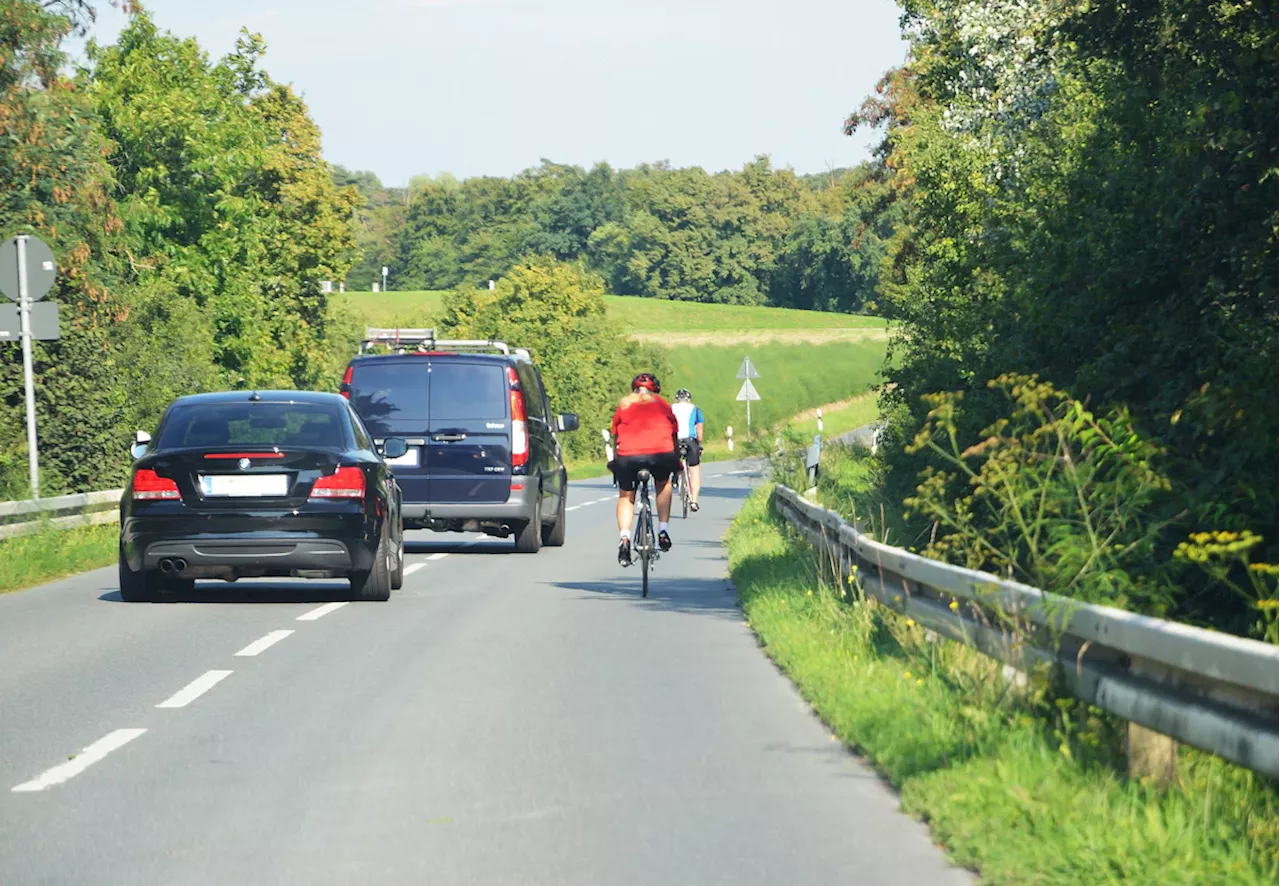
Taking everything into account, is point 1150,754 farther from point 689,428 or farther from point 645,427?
point 689,428

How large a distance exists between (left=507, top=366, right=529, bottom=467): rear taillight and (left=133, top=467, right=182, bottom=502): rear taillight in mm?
6586

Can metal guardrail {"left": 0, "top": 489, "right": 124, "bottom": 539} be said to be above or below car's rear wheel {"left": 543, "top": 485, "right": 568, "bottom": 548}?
above

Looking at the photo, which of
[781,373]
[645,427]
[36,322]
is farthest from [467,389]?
[781,373]

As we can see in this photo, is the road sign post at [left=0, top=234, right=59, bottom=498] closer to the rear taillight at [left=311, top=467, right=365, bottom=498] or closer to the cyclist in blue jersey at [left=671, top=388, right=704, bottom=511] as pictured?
the rear taillight at [left=311, top=467, right=365, bottom=498]

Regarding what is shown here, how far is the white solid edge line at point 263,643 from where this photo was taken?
38.4 feet

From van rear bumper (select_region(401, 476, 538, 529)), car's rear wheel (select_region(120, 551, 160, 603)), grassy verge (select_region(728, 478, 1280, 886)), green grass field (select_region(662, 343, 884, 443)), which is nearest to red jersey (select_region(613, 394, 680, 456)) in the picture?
car's rear wheel (select_region(120, 551, 160, 603))

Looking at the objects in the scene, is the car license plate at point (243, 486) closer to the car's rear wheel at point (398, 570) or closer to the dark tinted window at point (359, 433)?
the dark tinted window at point (359, 433)

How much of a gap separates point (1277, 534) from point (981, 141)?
19.5 meters

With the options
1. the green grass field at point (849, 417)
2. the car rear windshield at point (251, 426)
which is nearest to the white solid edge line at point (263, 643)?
the car rear windshield at point (251, 426)

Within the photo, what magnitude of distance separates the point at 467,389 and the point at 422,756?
1333 centimetres

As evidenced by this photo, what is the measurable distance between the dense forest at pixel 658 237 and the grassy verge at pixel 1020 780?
13021 centimetres

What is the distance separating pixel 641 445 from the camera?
16594 millimetres

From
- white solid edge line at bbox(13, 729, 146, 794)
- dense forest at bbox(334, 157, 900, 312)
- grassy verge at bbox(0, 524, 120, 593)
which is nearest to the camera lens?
white solid edge line at bbox(13, 729, 146, 794)

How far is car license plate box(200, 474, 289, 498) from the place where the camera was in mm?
14586
